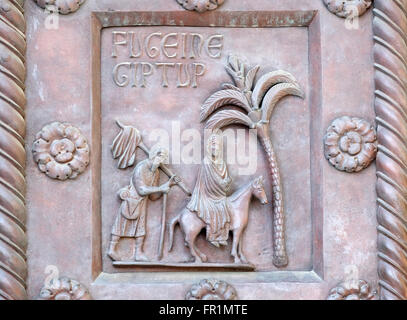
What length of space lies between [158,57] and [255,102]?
0.57 metres

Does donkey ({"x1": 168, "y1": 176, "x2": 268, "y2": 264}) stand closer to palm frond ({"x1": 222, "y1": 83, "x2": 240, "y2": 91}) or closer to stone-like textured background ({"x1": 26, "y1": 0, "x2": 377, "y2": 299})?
stone-like textured background ({"x1": 26, "y1": 0, "x2": 377, "y2": 299})

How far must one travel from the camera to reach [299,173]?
15.3ft

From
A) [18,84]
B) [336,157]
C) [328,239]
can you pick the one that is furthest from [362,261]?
[18,84]

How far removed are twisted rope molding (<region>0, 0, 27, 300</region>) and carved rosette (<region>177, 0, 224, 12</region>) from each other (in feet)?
2.79

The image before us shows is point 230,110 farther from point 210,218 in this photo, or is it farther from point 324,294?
point 324,294

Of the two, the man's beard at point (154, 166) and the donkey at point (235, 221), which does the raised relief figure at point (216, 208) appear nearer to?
the donkey at point (235, 221)

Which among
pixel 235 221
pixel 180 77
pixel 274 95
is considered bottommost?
pixel 235 221

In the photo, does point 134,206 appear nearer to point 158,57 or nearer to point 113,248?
point 113,248

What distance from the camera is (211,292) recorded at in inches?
176

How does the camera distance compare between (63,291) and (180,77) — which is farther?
(180,77)

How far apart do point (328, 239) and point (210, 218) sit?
0.62m

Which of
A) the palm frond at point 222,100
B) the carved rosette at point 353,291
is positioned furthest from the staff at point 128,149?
the carved rosette at point 353,291

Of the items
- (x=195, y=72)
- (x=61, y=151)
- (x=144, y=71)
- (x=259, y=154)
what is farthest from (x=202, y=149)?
(x=61, y=151)
